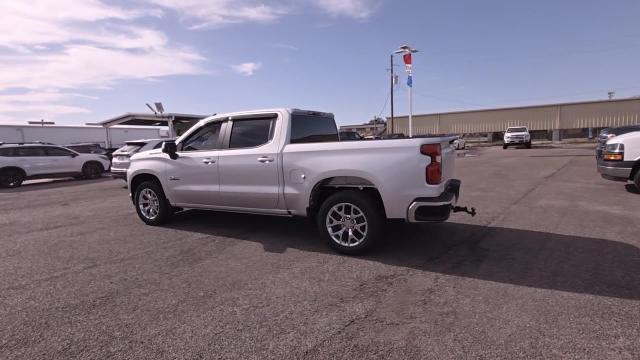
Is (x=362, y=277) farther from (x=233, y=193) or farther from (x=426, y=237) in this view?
(x=233, y=193)

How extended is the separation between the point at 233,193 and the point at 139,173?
7.25ft

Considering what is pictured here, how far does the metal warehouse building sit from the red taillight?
36.7 meters

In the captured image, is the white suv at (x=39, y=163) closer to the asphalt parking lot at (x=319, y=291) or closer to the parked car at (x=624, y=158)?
the asphalt parking lot at (x=319, y=291)

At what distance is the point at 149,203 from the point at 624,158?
408 inches

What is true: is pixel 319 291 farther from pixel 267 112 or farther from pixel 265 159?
pixel 267 112

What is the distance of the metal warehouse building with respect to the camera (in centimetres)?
4309

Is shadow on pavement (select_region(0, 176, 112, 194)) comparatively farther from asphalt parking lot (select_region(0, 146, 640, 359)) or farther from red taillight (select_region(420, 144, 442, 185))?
→ red taillight (select_region(420, 144, 442, 185))

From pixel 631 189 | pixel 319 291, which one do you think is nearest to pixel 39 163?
pixel 319 291

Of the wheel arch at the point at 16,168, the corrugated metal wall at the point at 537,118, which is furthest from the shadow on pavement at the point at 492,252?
the corrugated metal wall at the point at 537,118

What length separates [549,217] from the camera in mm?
6762

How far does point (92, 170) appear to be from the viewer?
17.7m

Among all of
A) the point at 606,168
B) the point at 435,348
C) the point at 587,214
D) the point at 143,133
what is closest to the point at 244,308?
the point at 435,348

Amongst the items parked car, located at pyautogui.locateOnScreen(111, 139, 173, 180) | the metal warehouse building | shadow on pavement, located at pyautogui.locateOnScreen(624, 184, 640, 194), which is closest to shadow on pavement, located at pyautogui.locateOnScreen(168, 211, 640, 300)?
shadow on pavement, located at pyautogui.locateOnScreen(624, 184, 640, 194)

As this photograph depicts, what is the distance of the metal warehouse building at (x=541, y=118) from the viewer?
1697 inches
